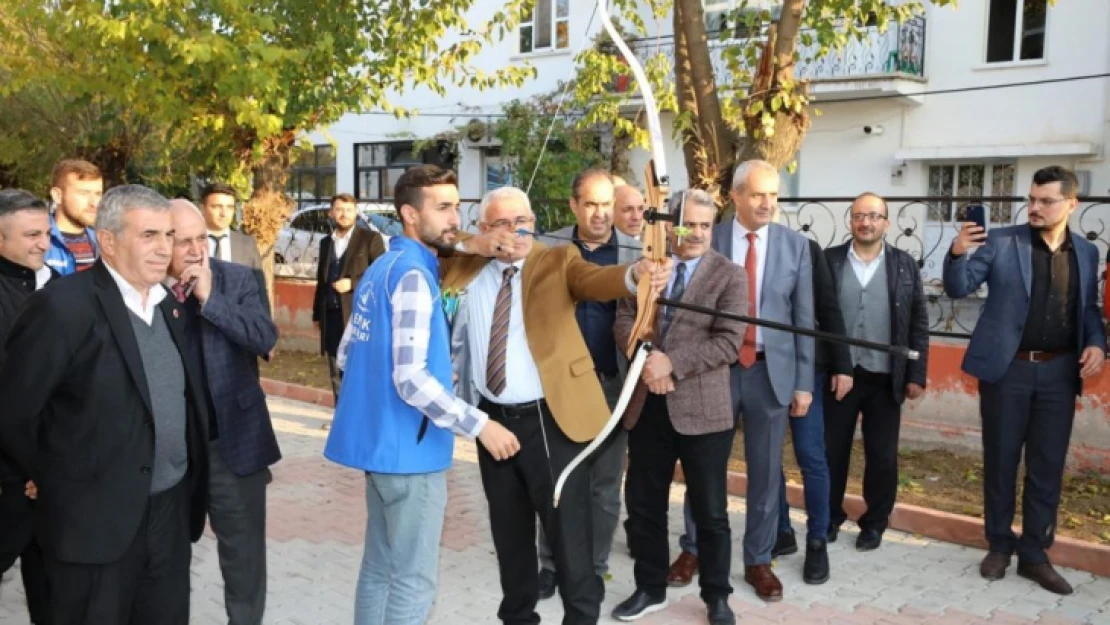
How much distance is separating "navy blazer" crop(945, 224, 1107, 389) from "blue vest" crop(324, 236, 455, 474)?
299 centimetres

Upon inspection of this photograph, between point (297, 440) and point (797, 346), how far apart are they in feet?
16.4

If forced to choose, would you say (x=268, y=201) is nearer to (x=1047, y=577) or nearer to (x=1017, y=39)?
(x=1047, y=577)

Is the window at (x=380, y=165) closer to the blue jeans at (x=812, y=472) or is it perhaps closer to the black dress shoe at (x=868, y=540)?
the black dress shoe at (x=868, y=540)

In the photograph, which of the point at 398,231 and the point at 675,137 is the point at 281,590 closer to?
the point at 398,231

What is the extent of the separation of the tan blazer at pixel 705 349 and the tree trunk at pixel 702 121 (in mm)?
3609

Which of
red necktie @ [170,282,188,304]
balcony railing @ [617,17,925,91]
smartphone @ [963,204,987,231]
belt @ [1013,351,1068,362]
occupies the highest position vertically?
balcony railing @ [617,17,925,91]

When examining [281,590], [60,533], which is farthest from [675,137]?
[60,533]

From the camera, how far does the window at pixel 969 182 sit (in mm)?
16609

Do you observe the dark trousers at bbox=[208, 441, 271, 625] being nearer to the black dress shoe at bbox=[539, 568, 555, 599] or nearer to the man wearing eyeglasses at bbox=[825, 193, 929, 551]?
the black dress shoe at bbox=[539, 568, 555, 599]

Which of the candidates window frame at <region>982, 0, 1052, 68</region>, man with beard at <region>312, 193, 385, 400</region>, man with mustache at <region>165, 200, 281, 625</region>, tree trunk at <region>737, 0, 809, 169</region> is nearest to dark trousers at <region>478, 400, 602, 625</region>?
man with mustache at <region>165, 200, 281, 625</region>

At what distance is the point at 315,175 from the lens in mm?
26391

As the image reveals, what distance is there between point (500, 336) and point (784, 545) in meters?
2.57

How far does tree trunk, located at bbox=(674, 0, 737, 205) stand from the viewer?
825 centimetres

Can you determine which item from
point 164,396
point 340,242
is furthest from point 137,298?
point 340,242
